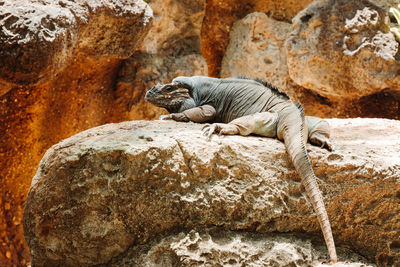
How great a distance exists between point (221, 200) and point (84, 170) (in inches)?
38.6

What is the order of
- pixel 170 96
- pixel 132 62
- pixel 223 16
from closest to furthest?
pixel 170 96
pixel 132 62
pixel 223 16

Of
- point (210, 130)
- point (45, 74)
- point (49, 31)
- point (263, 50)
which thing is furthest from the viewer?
point (263, 50)

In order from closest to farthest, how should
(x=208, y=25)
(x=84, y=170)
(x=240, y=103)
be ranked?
(x=84, y=170), (x=240, y=103), (x=208, y=25)

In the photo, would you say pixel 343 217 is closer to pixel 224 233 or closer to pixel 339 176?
pixel 339 176

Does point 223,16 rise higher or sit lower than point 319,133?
higher

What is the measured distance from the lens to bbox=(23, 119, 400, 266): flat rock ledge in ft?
9.50

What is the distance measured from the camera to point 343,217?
10.5 ft

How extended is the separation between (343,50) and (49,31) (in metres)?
4.22

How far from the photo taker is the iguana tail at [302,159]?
2908 mm

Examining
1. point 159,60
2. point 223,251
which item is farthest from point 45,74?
point 223,251

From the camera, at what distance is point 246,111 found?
381 centimetres

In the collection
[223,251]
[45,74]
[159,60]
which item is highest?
[45,74]

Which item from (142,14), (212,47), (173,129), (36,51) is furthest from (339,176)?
(212,47)

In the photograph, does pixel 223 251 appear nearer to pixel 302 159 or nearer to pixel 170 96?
pixel 302 159
